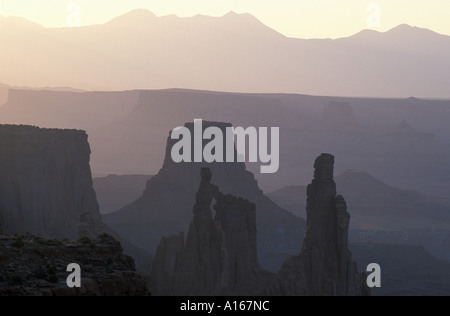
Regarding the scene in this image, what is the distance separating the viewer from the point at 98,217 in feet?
511

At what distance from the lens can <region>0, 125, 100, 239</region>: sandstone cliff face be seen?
141 m

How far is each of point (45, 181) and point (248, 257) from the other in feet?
160

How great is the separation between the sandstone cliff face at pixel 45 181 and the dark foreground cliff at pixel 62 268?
92356 mm

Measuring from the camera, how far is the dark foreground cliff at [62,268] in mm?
35375

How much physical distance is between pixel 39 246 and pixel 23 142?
110851 mm

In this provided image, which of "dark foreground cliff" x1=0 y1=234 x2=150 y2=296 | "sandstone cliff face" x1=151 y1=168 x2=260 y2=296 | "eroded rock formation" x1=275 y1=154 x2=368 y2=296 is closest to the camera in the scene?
"dark foreground cliff" x1=0 y1=234 x2=150 y2=296

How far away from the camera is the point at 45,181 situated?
151 meters

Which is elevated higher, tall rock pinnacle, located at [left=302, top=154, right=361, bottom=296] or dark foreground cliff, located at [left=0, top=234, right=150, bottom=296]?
tall rock pinnacle, located at [left=302, top=154, right=361, bottom=296]

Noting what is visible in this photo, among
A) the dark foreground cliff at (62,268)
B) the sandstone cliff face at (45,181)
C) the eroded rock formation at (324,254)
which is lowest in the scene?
the dark foreground cliff at (62,268)

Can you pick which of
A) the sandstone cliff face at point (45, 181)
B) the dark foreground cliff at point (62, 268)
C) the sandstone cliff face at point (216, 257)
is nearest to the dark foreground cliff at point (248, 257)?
the sandstone cliff face at point (216, 257)

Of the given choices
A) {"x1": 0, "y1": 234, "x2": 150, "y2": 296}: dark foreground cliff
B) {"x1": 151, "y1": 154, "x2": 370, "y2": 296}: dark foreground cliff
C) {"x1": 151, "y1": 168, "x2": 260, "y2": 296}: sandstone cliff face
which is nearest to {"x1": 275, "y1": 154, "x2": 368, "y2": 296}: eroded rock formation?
{"x1": 151, "y1": 154, "x2": 370, "y2": 296}: dark foreground cliff

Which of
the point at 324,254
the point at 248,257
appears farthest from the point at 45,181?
the point at 324,254

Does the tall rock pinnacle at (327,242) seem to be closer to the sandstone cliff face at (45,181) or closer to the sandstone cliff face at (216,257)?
the sandstone cliff face at (216,257)

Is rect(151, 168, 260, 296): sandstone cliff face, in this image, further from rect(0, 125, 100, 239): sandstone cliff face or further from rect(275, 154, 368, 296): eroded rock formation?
rect(0, 125, 100, 239): sandstone cliff face
